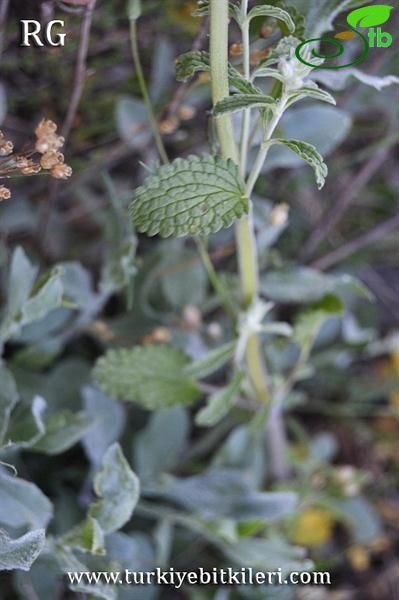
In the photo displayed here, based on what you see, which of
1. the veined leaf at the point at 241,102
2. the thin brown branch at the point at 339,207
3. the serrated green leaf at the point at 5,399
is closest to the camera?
the veined leaf at the point at 241,102

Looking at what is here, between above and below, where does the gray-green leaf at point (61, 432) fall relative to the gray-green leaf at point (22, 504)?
above

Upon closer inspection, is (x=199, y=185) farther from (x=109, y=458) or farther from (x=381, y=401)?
(x=381, y=401)

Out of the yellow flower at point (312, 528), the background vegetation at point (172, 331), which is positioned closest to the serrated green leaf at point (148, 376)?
the background vegetation at point (172, 331)

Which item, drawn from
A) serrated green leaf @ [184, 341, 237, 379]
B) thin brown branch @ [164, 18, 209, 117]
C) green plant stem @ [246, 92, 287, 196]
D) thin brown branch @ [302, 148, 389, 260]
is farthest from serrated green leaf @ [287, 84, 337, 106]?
thin brown branch @ [302, 148, 389, 260]

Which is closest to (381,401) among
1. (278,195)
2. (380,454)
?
(380,454)

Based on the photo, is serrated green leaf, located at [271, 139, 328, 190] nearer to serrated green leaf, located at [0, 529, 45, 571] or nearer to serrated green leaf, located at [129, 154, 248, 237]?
serrated green leaf, located at [129, 154, 248, 237]

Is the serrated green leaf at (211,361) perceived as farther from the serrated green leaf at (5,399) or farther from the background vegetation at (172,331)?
the serrated green leaf at (5,399)

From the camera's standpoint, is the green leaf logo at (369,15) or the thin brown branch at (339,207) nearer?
the green leaf logo at (369,15)

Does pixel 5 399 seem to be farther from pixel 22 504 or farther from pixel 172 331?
pixel 172 331
